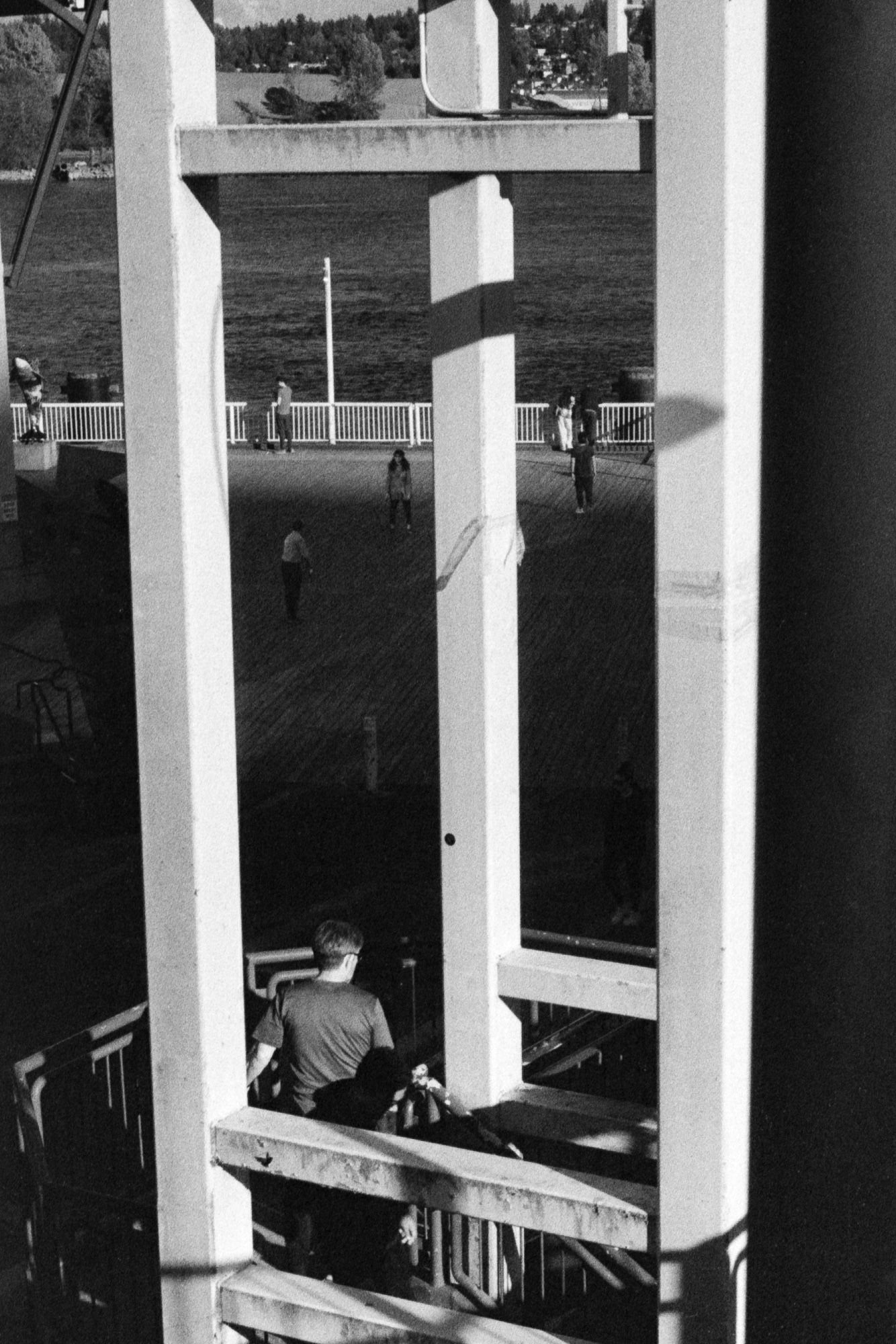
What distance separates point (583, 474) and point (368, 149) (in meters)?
26.7

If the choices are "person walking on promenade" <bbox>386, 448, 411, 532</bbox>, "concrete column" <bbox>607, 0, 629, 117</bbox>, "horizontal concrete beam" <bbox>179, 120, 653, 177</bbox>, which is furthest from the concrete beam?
"horizontal concrete beam" <bbox>179, 120, 653, 177</bbox>

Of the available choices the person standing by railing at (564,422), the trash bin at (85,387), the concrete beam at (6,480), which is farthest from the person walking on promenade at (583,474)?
the trash bin at (85,387)

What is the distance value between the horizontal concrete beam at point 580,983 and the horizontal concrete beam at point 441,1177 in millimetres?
929

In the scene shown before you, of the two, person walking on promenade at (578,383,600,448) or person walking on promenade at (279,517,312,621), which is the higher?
person walking on promenade at (578,383,600,448)

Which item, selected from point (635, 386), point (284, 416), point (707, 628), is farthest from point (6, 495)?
point (635, 386)

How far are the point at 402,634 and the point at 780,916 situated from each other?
69.7 feet

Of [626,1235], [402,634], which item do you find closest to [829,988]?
[626,1235]

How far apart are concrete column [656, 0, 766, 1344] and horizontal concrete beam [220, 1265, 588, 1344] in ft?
2.25

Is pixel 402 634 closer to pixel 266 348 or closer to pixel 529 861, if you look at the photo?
pixel 529 861

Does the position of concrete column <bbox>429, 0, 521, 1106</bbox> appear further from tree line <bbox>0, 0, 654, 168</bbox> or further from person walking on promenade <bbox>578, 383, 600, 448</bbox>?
person walking on promenade <bbox>578, 383, 600, 448</bbox>

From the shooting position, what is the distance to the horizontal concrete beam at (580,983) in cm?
682

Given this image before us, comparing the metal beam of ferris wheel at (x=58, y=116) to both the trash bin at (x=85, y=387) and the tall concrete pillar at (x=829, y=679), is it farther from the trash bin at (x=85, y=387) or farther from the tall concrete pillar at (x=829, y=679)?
the trash bin at (x=85, y=387)

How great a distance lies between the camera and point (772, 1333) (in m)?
4.93

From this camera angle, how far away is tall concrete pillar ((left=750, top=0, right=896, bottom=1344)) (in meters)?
4.05
